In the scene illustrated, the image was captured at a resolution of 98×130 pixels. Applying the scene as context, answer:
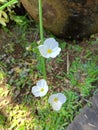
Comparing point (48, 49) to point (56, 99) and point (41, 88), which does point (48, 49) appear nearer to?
point (41, 88)

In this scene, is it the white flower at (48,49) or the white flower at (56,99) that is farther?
the white flower at (56,99)

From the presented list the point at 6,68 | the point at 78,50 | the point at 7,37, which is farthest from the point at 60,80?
the point at 7,37

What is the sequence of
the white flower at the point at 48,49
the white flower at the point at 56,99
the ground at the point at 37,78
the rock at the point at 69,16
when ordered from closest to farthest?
the white flower at the point at 48,49 < the white flower at the point at 56,99 < the rock at the point at 69,16 < the ground at the point at 37,78

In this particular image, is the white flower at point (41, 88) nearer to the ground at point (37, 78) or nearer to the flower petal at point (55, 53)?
the flower petal at point (55, 53)

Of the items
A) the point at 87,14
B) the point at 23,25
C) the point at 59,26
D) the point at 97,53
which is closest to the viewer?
the point at 87,14

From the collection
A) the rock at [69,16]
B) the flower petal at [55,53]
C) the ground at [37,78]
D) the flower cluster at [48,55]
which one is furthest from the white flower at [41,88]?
the rock at [69,16]

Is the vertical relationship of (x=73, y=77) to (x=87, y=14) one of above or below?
below

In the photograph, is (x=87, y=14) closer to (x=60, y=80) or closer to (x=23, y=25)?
(x=60, y=80)

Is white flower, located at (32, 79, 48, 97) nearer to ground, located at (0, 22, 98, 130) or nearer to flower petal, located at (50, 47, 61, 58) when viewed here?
flower petal, located at (50, 47, 61, 58)
